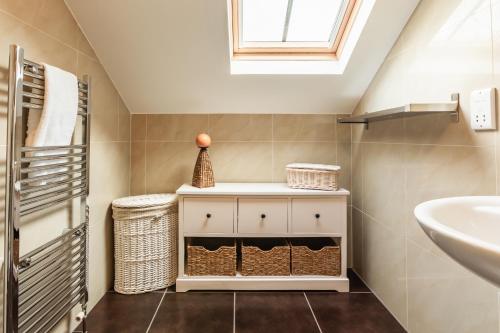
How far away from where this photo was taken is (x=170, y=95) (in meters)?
2.12

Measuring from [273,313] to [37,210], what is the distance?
1273mm

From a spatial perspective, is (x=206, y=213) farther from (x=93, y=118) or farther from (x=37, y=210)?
(x=37, y=210)

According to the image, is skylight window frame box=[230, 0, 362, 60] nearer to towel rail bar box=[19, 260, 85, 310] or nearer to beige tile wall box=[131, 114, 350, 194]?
beige tile wall box=[131, 114, 350, 194]

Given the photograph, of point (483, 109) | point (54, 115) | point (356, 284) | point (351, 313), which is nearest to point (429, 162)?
point (483, 109)

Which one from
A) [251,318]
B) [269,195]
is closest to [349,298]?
[251,318]

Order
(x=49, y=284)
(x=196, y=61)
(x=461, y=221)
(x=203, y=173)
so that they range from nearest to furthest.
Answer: (x=461, y=221), (x=49, y=284), (x=196, y=61), (x=203, y=173)

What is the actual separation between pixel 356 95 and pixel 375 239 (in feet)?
3.20

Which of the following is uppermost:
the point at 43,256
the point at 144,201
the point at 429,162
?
the point at 429,162

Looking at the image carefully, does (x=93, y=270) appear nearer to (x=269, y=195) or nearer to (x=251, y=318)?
(x=251, y=318)

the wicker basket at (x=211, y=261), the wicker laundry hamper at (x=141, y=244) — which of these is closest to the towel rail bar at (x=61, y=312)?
the wicker laundry hamper at (x=141, y=244)

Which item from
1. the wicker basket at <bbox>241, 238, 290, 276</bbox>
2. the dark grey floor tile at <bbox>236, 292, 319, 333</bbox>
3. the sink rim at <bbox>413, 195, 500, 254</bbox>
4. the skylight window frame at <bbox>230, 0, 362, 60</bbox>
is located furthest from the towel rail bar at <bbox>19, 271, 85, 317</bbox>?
the skylight window frame at <bbox>230, 0, 362, 60</bbox>

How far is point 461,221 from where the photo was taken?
79 cm

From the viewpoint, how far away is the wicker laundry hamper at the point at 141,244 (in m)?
1.87

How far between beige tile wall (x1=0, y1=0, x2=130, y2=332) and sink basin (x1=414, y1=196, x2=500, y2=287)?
4.29 feet
